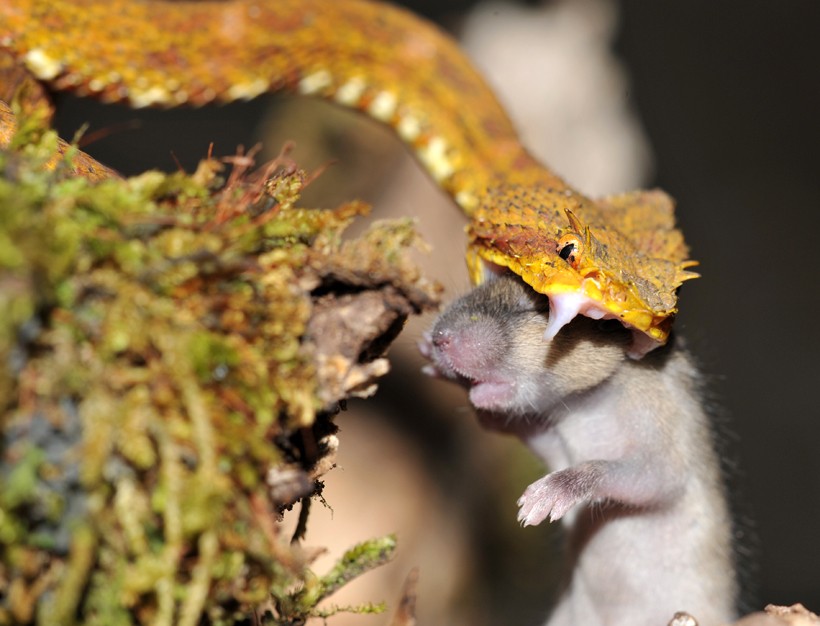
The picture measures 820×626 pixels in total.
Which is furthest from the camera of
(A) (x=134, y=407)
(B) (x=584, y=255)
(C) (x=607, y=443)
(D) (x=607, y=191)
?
(D) (x=607, y=191)

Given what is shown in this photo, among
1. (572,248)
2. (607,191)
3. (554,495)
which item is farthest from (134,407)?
(607,191)

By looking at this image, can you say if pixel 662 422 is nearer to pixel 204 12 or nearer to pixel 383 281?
pixel 383 281

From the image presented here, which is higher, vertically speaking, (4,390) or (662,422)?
(4,390)

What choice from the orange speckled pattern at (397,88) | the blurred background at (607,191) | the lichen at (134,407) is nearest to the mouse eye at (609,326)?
the orange speckled pattern at (397,88)

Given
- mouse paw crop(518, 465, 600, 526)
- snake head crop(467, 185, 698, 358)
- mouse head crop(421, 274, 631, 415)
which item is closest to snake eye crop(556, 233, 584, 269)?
snake head crop(467, 185, 698, 358)

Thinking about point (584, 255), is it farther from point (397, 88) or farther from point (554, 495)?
point (397, 88)

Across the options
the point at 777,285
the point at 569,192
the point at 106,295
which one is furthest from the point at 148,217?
the point at 777,285

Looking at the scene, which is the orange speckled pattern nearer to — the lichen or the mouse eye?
the mouse eye
